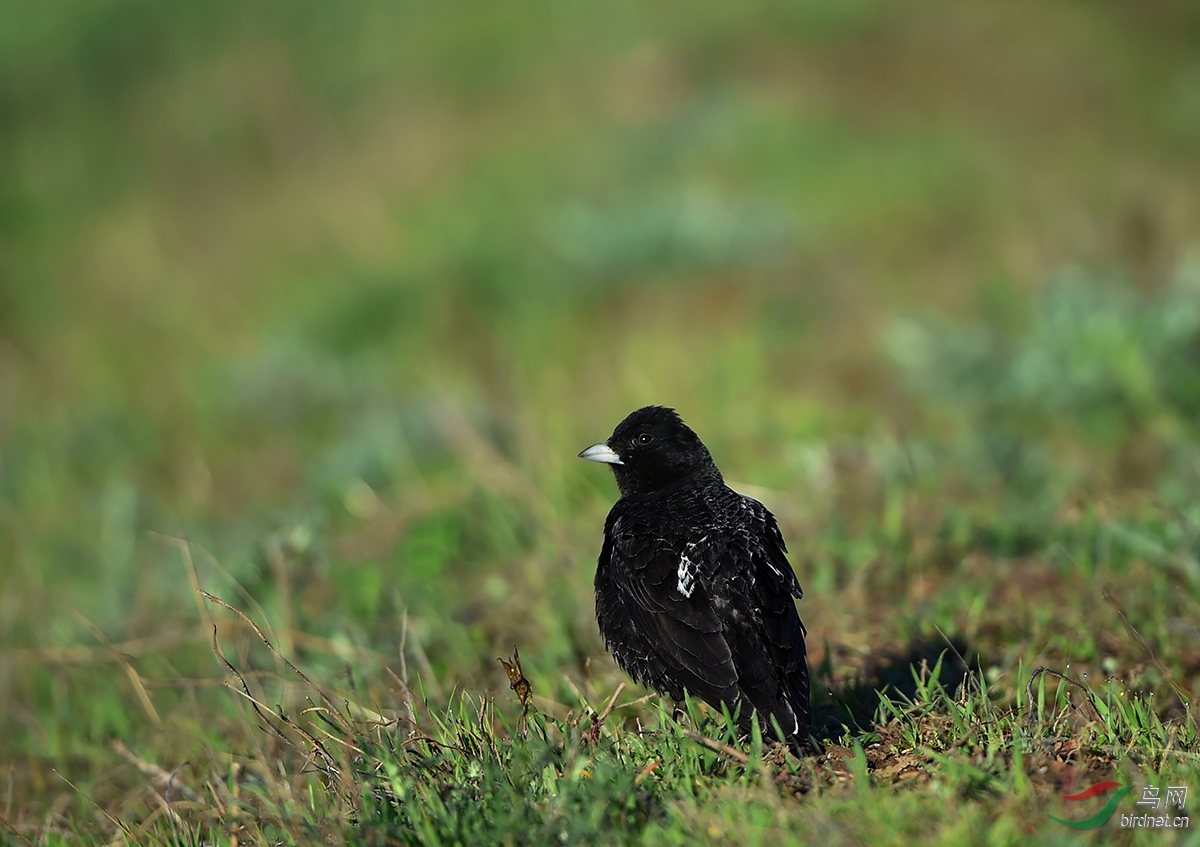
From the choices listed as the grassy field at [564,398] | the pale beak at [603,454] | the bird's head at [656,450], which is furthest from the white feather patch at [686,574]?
the pale beak at [603,454]

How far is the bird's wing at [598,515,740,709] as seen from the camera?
365cm

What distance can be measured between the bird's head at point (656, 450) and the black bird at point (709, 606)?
0.19 m

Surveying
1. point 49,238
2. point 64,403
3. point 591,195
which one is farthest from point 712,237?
point 49,238

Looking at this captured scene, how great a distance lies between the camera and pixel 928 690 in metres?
3.70

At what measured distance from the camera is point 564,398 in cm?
828

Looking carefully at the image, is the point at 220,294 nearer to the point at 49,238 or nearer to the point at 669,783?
the point at 49,238

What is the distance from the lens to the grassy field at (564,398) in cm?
353

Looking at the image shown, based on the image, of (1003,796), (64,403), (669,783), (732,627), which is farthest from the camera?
(64,403)

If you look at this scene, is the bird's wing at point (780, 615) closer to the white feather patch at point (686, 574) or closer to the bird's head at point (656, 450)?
the white feather patch at point (686, 574)

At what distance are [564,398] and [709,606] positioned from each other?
15.1ft

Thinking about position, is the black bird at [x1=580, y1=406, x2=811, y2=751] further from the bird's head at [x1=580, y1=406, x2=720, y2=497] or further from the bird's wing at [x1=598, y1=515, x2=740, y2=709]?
the bird's head at [x1=580, y1=406, x2=720, y2=497]

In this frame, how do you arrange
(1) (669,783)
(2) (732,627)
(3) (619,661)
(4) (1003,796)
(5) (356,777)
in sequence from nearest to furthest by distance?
(4) (1003,796) < (1) (669,783) < (5) (356,777) < (2) (732,627) < (3) (619,661)

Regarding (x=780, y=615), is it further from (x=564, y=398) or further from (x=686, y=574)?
(x=564, y=398)

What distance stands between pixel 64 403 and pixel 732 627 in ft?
28.5
